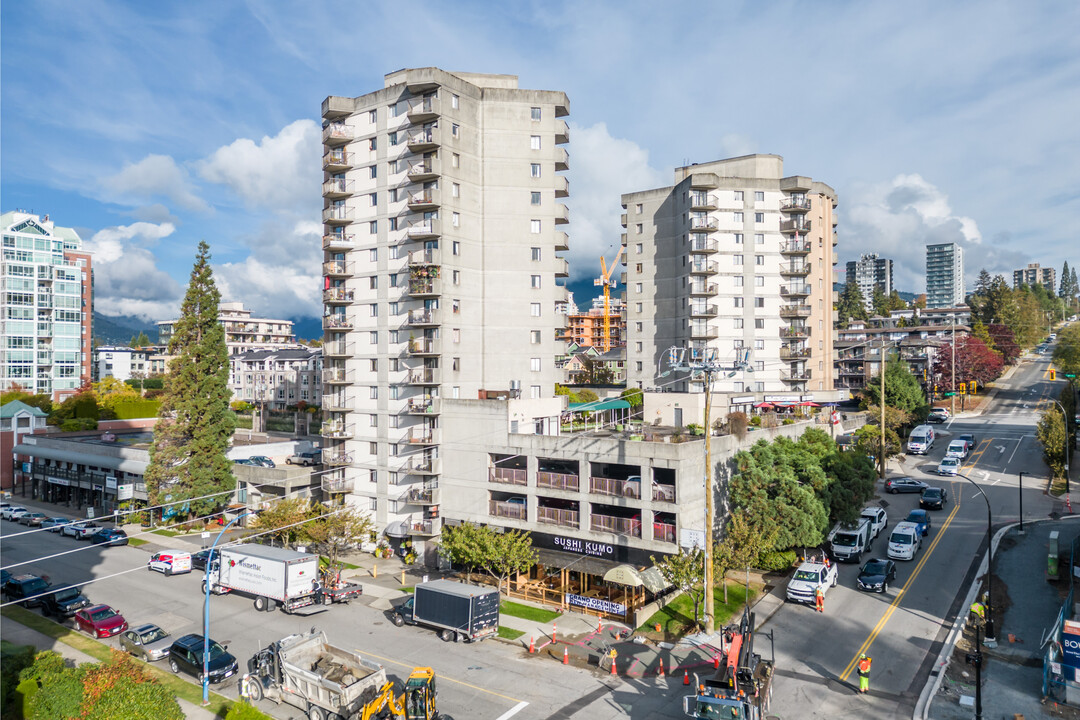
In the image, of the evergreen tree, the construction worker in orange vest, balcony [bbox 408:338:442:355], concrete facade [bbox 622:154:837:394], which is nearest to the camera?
the construction worker in orange vest

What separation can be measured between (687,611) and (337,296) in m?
35.9

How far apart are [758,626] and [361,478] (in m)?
32.2

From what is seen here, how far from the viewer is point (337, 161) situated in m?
54.6

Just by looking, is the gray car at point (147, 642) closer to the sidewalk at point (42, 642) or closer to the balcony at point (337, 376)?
the sidewalk at point (42, 642)

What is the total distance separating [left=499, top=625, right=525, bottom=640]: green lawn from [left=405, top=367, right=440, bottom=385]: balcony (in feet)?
65.6

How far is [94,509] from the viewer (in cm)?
6706

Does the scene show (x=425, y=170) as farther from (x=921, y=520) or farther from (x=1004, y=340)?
(x=1004, y=340)

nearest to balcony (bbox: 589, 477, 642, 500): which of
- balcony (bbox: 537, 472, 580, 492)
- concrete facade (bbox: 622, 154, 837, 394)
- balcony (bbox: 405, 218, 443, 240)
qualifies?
balcony (bbox: 537, 472, 580, 492)

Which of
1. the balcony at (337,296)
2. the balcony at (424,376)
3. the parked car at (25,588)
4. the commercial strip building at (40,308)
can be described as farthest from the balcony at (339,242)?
the commercial strip building at (40,308)

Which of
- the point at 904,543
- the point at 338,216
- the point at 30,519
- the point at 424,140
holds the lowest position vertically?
the point at 30,519

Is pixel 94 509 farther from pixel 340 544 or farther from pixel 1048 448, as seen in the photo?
pixel 1048 448

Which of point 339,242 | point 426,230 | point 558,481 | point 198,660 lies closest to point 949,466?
point 558,481

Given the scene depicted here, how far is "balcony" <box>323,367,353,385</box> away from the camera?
54.6 m

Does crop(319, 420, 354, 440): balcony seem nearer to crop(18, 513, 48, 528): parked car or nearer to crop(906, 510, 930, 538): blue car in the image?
crop(18, 513, 48, 528): parked car
